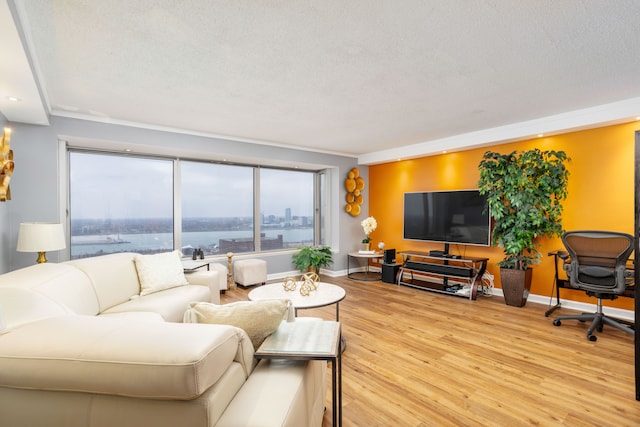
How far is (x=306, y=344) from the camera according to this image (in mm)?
1335

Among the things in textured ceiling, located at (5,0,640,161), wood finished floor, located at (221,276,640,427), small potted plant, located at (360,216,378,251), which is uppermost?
textured ceiling, located at (5,0,640,161)

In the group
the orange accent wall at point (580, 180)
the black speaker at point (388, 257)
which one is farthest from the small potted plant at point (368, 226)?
the orange accent wall at point (580, 180)

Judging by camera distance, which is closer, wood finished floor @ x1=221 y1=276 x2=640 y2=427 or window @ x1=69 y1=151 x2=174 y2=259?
wood finished floor @ x1=221 y1=276 x2=640 y2=427

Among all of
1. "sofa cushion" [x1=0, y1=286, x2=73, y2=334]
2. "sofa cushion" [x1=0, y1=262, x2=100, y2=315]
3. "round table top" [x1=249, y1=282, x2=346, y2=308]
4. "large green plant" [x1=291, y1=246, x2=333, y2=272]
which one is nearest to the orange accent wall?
"large green plant" [x1=291, y1=246, x2=333, y2=272]

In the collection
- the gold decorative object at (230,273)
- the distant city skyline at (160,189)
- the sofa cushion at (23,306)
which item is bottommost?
the gold decorative object at (230,273)

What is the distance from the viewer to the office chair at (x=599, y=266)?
307cm

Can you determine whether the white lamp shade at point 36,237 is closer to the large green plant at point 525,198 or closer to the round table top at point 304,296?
the round table top at point 304,296

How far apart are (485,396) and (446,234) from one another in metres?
3.18

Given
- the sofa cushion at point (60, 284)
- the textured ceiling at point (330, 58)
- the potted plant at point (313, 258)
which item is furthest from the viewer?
the potted plant at point (313, 258)

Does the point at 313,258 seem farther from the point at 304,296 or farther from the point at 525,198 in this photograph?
the point at 525,198

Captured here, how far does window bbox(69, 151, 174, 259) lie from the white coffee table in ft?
8.61

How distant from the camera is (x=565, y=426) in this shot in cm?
183

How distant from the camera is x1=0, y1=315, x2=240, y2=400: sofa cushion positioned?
2.92 feet

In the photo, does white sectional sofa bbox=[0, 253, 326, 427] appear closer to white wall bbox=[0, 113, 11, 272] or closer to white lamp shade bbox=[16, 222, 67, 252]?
white lamp shade bbox=[16, 222, 67, 252]
